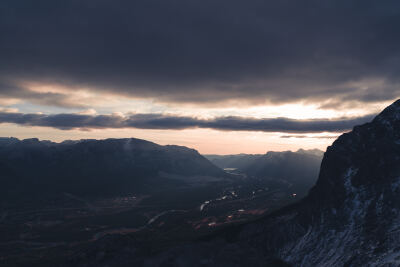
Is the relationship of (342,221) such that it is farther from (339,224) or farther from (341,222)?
(339,224)

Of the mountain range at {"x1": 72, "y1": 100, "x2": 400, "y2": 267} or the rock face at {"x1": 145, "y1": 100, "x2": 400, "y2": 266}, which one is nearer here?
the rock face at {"x1": 145, "y1": 100, "x2": 400, "y2": 266}

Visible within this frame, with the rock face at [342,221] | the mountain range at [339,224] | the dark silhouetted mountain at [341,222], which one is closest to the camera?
the rock face at [342,221]

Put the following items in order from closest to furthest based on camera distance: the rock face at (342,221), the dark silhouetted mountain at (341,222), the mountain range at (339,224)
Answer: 1. the rock face at (342,221)
2. the dark silhouetted mountain at (341,222)
3. the mountain range at (339,224)

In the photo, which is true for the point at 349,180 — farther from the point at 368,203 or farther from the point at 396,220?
the point at 396,220

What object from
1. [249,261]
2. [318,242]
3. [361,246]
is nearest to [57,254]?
[249,261]

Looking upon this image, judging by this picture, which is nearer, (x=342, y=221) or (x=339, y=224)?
(x=339, y=224)

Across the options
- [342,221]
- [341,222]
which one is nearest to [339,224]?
[341,222]

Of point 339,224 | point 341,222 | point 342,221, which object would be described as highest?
point 342,221
